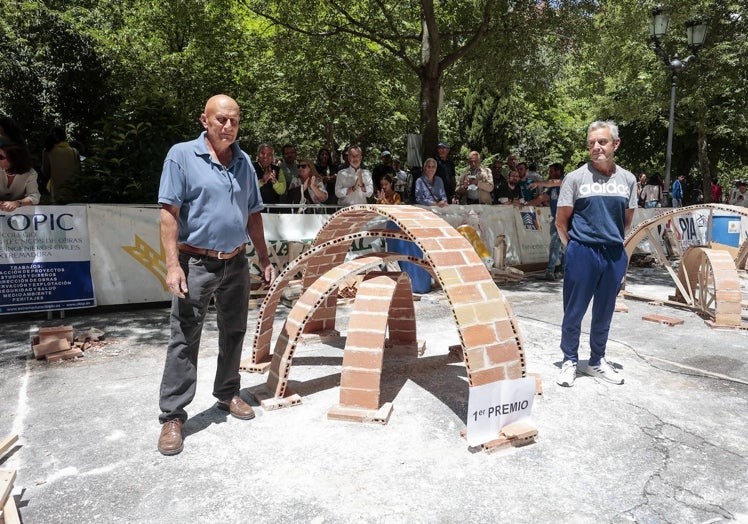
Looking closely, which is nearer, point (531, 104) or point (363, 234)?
point (363, 234)

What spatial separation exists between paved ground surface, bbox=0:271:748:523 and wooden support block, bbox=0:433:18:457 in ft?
0.20

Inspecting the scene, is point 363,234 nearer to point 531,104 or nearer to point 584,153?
point 531,104

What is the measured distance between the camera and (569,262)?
4.66 m

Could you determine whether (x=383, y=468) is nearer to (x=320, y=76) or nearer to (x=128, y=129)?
(x=128, y=129)

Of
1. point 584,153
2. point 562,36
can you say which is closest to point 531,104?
point 584,153

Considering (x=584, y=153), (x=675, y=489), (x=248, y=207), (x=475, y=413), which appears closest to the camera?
(x=675, y=489)

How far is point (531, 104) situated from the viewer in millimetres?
27844

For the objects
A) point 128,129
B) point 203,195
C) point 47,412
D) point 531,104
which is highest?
point 531,104

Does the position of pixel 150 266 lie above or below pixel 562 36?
below

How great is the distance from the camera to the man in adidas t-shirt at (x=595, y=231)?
448 centimetres

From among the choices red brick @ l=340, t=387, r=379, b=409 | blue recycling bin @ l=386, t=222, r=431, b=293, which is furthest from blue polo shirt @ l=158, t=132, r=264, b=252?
blue recycling bin @ l=386, t=222, r=431, b=293

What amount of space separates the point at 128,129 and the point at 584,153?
29080mm

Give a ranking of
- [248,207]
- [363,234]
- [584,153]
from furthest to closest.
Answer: [584,153] → [363,234] → [248,207]

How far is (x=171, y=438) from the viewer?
135 inches
